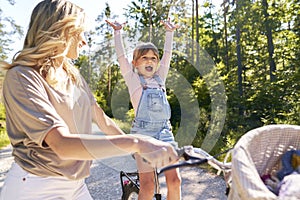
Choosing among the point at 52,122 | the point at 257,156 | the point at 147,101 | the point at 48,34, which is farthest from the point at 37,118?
the point at 147,101

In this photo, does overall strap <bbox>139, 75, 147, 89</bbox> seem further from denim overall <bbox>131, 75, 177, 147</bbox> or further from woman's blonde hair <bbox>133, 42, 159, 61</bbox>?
woman's blonde hair <bbox>133, 42, 159, 61</bbox>

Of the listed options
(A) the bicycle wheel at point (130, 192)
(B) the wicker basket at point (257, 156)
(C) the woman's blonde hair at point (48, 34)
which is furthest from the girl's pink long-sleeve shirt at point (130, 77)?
(B) the wicker basket at point (257, 156)

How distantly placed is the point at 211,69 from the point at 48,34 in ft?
15.8

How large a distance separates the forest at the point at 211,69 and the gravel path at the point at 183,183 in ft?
1.67

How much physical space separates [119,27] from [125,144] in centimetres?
150

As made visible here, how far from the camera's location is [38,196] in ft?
4.12

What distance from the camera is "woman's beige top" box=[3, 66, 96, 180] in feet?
3.55

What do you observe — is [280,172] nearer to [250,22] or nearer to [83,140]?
[83,140]

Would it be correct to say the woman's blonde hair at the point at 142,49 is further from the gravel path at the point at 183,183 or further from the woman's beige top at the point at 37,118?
the gravel path at the point at 183,183

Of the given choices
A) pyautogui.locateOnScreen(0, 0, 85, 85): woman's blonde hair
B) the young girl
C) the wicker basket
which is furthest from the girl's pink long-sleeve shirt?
the wicker basket

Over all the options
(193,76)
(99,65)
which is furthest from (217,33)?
(99,65)

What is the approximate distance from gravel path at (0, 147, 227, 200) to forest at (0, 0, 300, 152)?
0.51m

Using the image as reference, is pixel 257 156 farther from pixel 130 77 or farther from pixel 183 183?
pixel 183 183

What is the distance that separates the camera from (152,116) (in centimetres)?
238
